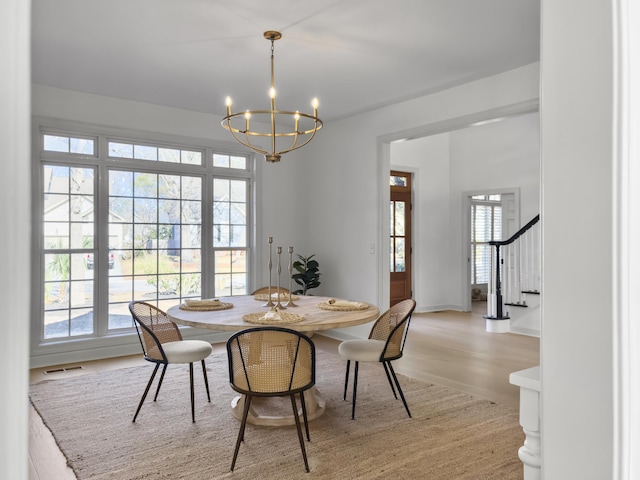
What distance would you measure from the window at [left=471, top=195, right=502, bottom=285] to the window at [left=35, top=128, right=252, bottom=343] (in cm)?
499

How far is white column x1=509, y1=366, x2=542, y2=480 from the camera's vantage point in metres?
1.31

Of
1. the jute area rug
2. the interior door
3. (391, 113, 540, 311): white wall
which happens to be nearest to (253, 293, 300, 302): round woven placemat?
the jute area rug

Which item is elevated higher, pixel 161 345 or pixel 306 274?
pixel 306 274

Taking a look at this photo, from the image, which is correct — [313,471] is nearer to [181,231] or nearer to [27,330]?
[27,330]

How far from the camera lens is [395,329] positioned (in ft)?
10.7

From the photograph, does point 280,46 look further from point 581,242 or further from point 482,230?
point 482,230

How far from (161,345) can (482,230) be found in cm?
756

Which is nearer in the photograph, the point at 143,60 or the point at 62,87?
the point at 143,60

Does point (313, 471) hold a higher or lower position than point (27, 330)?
lower

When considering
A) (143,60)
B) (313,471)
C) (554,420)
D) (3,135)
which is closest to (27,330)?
(3,135)

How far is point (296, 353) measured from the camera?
2621mm

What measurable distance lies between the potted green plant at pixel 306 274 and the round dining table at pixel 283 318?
2357 millimetres

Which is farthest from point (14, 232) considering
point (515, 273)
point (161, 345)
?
point (515, 273)

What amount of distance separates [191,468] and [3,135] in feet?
8.29
